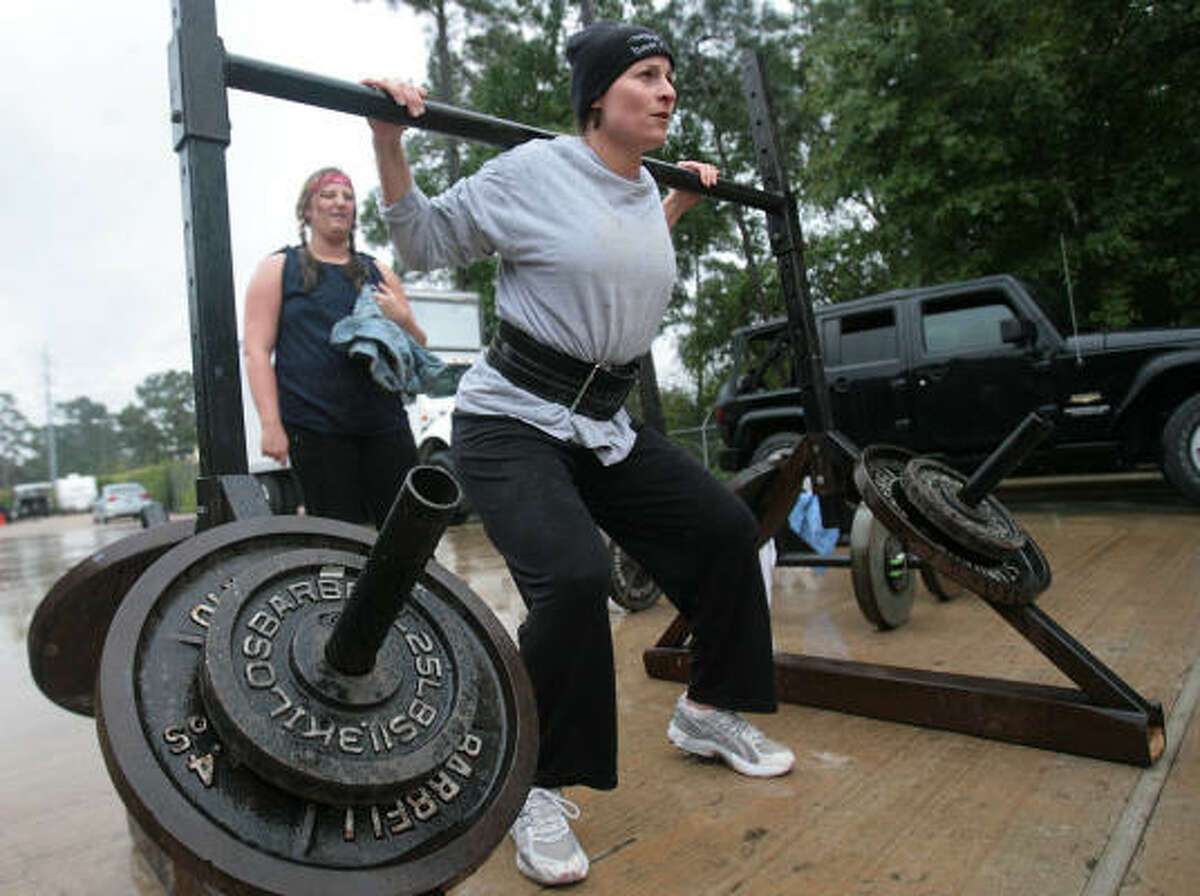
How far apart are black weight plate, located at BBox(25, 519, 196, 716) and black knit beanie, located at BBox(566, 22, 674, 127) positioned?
135 cm

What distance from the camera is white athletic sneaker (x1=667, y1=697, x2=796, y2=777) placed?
7.27ft

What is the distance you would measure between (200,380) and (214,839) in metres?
0.86

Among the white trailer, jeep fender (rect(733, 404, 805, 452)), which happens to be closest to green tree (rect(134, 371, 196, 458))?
the white trailer

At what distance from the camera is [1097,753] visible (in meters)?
2.13

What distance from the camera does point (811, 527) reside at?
14.3 ft

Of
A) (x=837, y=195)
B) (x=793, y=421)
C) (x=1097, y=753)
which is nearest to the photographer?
(x=1097, y=753)

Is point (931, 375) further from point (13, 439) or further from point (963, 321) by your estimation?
point (13, 439)

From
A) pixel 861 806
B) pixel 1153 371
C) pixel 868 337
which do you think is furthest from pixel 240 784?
pixel 868 337

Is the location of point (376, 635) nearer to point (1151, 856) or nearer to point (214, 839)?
point (214, 839)

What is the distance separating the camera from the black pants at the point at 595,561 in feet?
5.75

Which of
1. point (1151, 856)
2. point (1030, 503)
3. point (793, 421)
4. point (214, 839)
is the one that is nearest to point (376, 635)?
point (214, 839)

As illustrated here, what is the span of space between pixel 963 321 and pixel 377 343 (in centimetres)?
602

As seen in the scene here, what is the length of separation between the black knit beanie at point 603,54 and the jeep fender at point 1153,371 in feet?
18.1

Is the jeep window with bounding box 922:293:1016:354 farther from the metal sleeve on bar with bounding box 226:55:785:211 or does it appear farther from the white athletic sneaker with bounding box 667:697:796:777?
the metal sleeve on bar with bounding box 226:55:785:211
